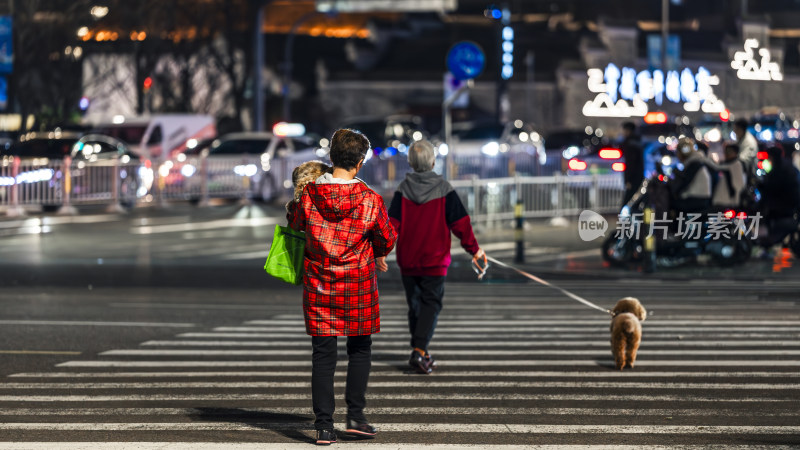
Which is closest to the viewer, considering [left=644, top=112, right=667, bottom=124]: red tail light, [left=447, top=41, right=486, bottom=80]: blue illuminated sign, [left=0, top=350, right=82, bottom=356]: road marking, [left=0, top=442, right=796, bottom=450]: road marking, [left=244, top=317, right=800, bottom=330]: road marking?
[left=0, top=442, right=796, bottom=450]: road marking

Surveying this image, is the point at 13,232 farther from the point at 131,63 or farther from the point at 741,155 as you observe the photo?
the point at 131,63

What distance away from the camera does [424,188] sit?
32.8 feet

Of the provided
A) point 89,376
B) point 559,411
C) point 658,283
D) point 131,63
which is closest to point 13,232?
point 658,283

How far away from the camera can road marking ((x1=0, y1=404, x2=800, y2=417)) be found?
27.0 feet

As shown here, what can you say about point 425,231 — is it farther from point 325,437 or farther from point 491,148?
point 491,148

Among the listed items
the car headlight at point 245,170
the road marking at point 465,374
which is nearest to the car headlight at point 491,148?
the car headlight at point 245,170

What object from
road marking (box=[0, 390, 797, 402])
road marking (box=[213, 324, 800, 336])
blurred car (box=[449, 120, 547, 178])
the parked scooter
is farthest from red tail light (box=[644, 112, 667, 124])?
road marking (box=[0, 390, 797, 402])

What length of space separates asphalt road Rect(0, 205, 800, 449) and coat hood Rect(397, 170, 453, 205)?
49.2 inches

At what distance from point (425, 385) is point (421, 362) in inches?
18.1

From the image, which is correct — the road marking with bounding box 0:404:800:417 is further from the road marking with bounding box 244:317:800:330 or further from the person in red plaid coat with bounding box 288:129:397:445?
the road marking with bounding box 244:317:800:330

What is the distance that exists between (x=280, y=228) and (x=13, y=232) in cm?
1895

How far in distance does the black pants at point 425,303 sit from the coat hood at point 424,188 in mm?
571

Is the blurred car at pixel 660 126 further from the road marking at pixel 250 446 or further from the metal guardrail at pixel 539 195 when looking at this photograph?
the road marking at pixel 250 446

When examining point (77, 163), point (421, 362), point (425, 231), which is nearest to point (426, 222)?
point (425, 231)
